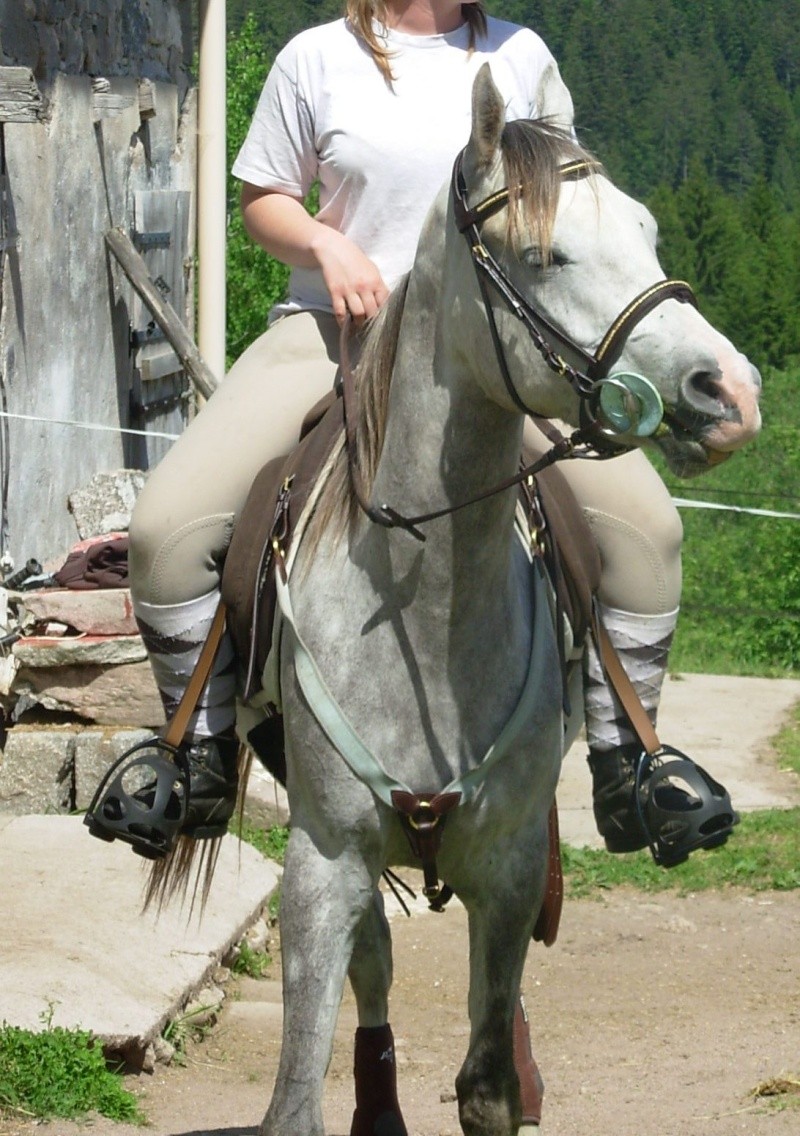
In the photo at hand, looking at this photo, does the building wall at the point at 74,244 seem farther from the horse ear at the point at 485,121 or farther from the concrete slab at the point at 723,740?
the horse ear at the point at 485,121

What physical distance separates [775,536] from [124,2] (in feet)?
21.8

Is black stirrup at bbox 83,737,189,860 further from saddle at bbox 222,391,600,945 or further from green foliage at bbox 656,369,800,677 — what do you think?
green foliage at bbox 656,369,800,677

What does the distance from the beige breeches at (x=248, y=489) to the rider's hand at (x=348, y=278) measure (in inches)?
11.1

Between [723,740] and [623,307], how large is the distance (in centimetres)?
576

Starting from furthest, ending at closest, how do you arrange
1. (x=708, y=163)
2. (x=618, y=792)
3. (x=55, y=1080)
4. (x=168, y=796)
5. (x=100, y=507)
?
(x=708, y=163)
(x=100, y=507)
(x=55, y=1080)
(x=618, y=792)
(x=168, y=796)

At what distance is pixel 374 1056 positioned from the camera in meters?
3.63

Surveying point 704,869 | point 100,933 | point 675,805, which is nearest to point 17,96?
point 100,933

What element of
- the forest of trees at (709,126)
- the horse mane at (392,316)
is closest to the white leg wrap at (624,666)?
the horse mane at (392,316)

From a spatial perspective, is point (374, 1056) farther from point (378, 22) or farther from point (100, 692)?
point (100, 692)

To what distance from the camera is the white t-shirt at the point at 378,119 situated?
3279mm

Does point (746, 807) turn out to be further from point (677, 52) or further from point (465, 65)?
point (677, 52)

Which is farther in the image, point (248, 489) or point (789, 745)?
point (789, 745)

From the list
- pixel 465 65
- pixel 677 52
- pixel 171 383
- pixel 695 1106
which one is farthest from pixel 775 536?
pixel 677 52

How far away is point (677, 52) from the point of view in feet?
149
